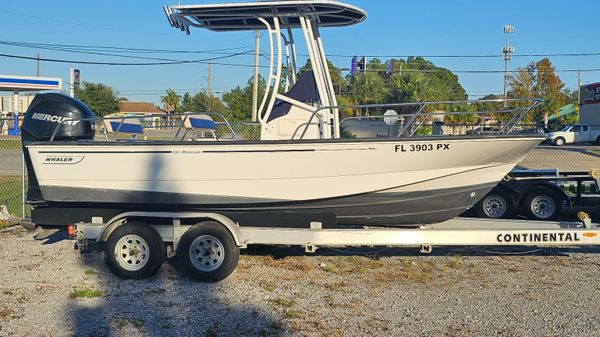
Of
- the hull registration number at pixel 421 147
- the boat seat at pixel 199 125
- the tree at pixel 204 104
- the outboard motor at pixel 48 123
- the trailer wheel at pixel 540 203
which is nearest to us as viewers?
the hull registration number at pixel 421 147

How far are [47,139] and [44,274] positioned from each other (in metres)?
1.57

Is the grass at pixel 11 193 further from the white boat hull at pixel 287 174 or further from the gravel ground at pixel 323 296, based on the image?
the white boat hull at pixel 287 174

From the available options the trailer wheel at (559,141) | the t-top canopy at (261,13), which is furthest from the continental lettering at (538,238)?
the trailer wheel at (559,141)

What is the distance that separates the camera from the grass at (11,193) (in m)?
11.0

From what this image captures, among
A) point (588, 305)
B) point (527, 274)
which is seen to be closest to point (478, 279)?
point (527, 274)

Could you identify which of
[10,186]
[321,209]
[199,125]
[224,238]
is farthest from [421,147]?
[10,186]

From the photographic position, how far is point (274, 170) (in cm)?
614

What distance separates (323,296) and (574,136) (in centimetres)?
3493

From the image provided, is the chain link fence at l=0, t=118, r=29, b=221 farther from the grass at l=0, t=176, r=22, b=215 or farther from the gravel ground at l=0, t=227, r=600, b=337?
the gravel ground at l=0, t=227, r=600, b=337

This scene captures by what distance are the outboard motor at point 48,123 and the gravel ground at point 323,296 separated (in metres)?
1.14

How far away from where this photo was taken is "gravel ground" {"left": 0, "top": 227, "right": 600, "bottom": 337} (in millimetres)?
4824

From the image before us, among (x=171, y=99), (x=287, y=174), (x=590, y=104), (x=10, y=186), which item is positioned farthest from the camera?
(x=171, y=99)

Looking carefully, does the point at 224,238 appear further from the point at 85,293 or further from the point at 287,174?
the point at 85,293

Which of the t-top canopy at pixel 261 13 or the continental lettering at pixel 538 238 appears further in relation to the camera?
the t-top canopy at pixel 261 13
